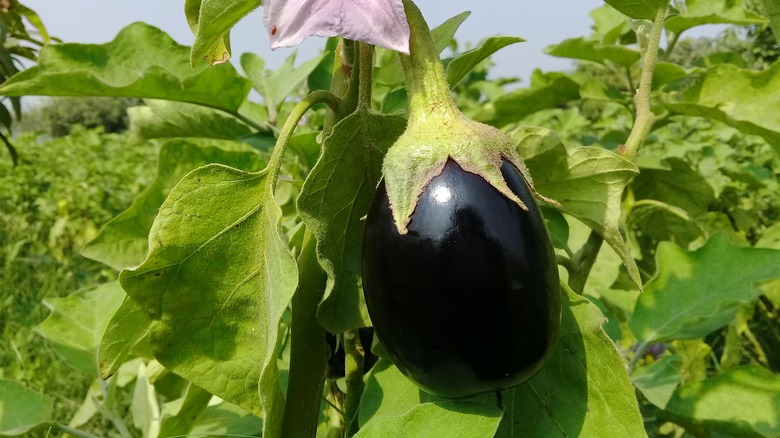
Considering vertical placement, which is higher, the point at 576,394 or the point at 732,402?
the point at 576,394

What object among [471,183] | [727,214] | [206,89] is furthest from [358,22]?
[727,214]

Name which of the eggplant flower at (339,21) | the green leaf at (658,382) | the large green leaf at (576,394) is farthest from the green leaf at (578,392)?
the green leaf at (658,382)

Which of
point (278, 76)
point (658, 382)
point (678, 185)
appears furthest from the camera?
point (678, 185)

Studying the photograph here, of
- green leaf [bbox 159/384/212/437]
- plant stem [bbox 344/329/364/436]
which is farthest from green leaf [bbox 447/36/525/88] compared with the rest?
green leaf [bbox 159/384/212/437]

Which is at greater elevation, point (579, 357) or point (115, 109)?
point (579, 357)

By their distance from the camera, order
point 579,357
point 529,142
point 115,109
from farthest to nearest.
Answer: point 115,109, point 529,142, point 579,357

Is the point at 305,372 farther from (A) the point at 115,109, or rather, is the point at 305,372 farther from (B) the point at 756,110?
(A) the point at 115,109

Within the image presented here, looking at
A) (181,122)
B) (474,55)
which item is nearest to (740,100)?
(474,55)

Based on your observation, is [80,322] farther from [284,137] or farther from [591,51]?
[591,51]
